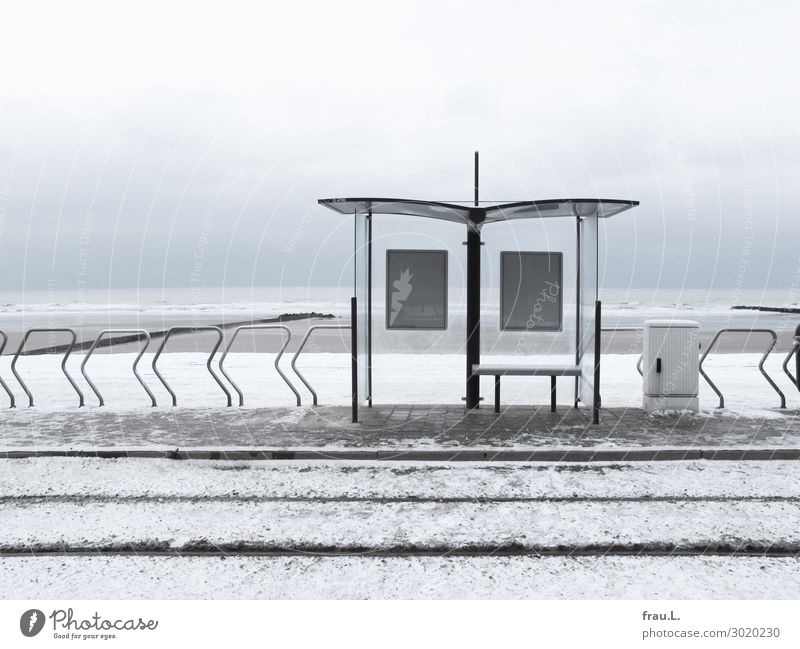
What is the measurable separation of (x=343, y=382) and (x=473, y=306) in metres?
4.74

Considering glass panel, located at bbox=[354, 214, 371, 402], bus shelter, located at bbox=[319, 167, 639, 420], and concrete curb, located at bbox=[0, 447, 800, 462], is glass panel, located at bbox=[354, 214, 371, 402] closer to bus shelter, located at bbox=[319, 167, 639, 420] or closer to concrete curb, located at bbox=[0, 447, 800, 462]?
bus shelter, located at bbox=[319, 167, 639, 420]

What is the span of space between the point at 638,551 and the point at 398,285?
18.2 feet

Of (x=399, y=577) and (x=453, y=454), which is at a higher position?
(x=399, y=577)

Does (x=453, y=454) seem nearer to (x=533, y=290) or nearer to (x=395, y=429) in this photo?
(x=395, y=429)

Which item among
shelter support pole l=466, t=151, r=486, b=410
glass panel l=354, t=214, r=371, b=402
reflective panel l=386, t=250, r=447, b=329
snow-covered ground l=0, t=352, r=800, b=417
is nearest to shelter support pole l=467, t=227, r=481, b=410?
shelter support pole l=466, t=151, r=486, b=410

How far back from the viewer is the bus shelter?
26.8ft

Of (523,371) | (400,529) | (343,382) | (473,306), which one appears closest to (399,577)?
(400,529)

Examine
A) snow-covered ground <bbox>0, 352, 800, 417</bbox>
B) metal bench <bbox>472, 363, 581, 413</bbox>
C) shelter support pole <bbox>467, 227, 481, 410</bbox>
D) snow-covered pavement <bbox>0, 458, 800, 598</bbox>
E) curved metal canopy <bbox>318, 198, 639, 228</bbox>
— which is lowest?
snow-covered ground <bbox>0, 352, 800, 417</bbox>

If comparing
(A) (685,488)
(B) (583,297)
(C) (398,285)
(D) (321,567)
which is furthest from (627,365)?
(D) (321,567)

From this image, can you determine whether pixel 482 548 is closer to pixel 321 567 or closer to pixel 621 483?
pixel 321 567

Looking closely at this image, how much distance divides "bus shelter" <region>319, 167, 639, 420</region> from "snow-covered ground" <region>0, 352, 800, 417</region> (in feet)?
2.68

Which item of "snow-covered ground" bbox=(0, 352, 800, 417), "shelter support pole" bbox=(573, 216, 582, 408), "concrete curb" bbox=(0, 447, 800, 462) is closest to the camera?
"concrete curb" bbox=(0, 447, 800, 462)

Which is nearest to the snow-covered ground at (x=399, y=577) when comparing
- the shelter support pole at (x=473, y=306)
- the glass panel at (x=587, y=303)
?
the glass panel at (x=587, y=303)

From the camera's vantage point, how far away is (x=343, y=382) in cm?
1267
